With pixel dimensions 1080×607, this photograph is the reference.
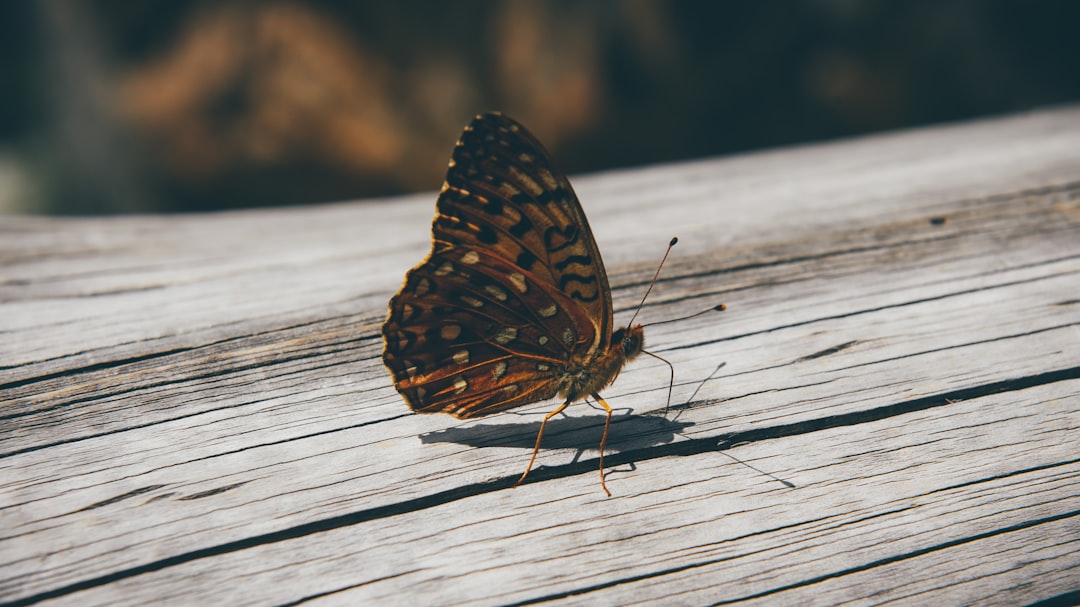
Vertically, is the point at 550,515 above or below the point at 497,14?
below

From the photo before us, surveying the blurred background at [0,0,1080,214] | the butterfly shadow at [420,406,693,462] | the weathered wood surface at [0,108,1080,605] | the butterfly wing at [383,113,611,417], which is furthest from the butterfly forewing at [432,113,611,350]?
the blurred background at [0,0,1080,214]

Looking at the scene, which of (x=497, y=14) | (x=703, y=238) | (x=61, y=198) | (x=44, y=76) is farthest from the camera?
(x=61, y=198)

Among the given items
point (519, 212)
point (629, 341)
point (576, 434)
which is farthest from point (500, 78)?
point (576, 434)

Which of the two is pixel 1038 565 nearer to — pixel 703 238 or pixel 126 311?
pixel 703 238

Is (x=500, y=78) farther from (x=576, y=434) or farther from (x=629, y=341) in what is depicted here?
(x=576, y=434)

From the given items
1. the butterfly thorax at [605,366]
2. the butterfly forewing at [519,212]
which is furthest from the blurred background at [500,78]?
the butterfly thorax at [605,366]

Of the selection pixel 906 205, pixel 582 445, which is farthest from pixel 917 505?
pixel 906 205

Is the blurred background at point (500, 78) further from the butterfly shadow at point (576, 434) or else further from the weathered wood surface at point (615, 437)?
the butterfly shadow at point (576, 434)

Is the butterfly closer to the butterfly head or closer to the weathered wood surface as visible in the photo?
the butterfly head
